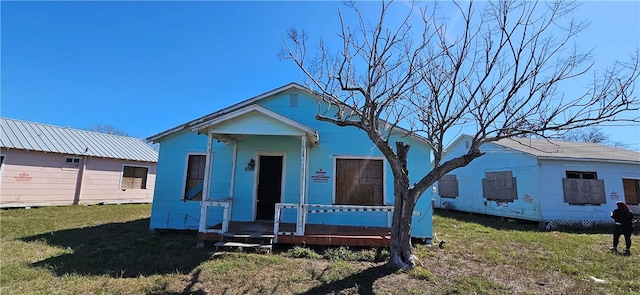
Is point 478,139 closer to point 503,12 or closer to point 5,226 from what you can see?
point 503,12

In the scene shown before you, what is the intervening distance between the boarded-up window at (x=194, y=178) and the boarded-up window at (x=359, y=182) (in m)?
4.02

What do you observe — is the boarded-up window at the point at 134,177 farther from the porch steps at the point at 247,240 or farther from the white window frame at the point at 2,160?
the porch steps at the point at 247,240

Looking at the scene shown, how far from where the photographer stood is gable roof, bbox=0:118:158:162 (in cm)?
1401

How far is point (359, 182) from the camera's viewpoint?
29.3 ft

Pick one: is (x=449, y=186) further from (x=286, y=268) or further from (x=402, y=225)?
(x=286, y=268)

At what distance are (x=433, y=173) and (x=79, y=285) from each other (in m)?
6.08

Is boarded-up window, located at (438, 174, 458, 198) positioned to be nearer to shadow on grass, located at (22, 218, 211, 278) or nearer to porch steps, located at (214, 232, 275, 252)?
porch steps, located at (214, 232, 275, 252)

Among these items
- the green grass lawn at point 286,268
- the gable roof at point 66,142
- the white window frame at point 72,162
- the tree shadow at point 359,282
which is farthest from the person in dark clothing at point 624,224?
the white window frame at point 72,162

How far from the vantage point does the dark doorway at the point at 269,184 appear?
30.7ft

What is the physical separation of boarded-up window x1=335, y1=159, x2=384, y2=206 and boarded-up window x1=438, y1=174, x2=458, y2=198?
1111 centimetres

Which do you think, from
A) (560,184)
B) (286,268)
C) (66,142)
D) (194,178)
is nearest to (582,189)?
(560,184)

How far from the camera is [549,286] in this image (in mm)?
5258

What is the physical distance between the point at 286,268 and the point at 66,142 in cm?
1590

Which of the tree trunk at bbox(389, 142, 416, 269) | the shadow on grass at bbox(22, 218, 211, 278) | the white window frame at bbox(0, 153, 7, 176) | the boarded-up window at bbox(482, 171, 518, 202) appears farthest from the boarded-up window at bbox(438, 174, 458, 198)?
the white window frame at bbox(0, 153, 7, 176)
